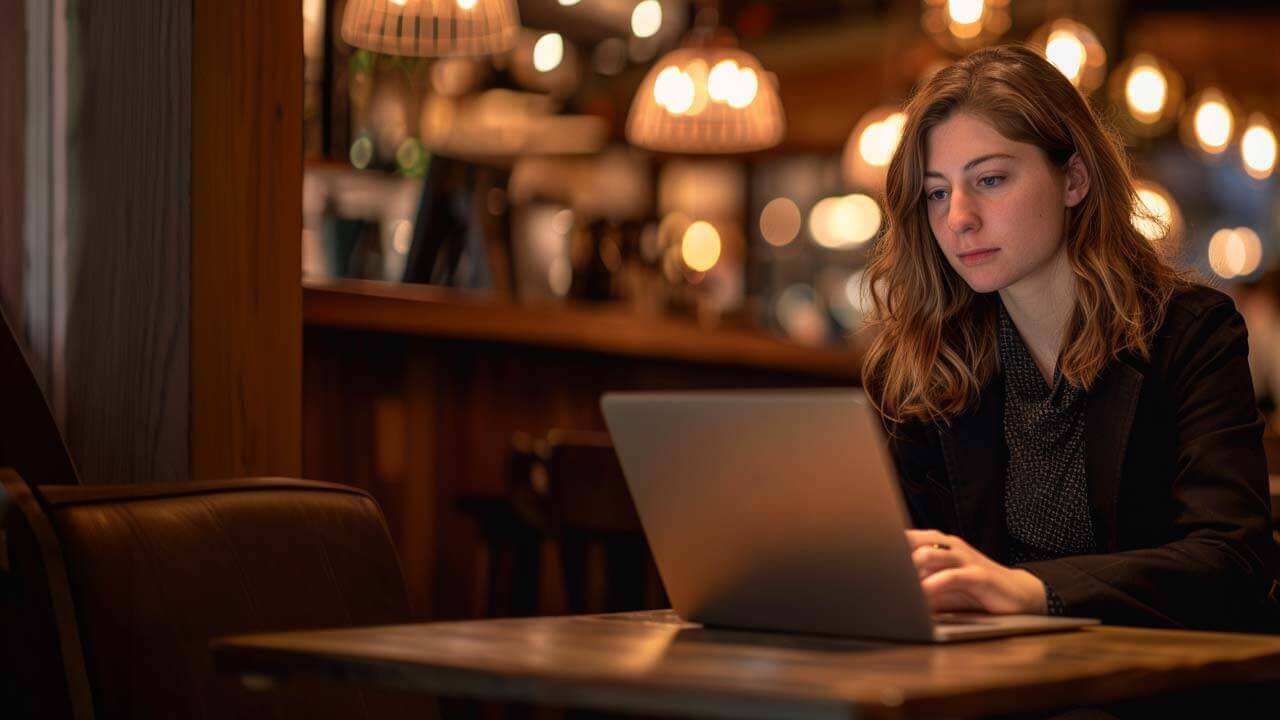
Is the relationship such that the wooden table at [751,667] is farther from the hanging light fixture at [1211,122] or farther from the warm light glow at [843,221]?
the warm light glow at [843,221]

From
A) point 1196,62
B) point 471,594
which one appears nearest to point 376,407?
point 471,594

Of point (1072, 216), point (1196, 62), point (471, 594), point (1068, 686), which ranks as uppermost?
point (1196, 62)

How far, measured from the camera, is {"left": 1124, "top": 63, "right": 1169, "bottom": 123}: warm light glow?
6.24 meters

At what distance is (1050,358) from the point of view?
79.7 inches

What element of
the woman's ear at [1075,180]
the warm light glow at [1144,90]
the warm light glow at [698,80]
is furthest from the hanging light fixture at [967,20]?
the woman's ear at [1075,180]

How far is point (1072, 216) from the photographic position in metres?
→ 2.06

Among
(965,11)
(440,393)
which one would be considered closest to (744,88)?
(965,11)

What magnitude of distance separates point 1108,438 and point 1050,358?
0.54 ft

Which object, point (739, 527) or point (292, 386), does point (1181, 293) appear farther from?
point (292, 386)

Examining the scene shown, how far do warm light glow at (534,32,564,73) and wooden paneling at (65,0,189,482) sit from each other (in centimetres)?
447

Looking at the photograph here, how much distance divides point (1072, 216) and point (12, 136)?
53.9 inches

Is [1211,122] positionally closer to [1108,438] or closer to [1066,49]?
[1066,49]

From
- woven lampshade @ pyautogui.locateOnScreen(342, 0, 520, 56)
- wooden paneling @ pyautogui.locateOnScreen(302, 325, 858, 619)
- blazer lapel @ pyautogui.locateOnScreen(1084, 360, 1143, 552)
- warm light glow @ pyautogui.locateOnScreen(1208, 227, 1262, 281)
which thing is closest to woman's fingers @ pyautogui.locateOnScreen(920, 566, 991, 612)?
blazer lapel @ pyautogui.locateOnScreen(1084, 360, 1143, 552)

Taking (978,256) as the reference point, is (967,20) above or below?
above
